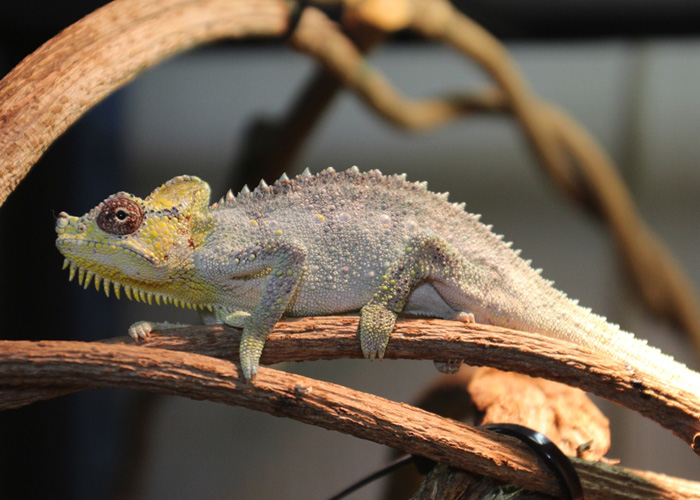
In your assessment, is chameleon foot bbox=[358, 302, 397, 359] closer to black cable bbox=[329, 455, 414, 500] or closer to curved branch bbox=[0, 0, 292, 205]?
black cable bbox=[329, 455, 414, 500]

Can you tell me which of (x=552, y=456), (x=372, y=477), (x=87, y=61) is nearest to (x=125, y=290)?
(x=87, y=61)

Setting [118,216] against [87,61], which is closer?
[118,216]

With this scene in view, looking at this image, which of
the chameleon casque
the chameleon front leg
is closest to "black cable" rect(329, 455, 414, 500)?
the chameleon casque

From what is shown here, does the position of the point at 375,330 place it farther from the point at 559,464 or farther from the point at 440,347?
the point at 559,464

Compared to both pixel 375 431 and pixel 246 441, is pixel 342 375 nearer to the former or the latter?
pixel 246 441

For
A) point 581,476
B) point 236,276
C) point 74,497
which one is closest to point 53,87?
point 236,276
